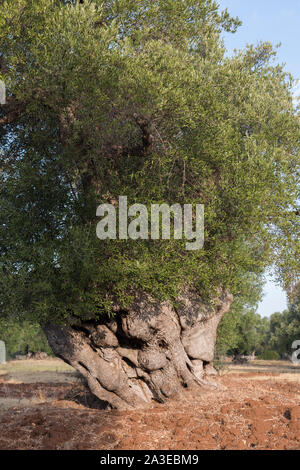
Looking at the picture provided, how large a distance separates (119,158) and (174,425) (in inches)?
332

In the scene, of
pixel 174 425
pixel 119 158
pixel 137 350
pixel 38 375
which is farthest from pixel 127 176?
pixel 38 375

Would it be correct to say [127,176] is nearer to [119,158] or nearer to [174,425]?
[119,158]

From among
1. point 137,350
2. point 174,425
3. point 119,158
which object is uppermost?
point 119,158

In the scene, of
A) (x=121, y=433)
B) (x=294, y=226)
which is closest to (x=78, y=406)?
(x=121, y=433)

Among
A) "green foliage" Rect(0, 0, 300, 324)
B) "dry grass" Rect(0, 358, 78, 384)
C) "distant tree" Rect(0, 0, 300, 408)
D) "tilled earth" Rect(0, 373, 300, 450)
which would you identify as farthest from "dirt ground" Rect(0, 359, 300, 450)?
"dry grass" Rect(0, 358, 78, 384)

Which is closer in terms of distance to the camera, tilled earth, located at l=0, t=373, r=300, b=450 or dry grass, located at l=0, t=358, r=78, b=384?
tilled earth, located at l=0, t=373, r=300, b=450

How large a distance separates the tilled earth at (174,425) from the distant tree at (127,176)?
56.6 inches

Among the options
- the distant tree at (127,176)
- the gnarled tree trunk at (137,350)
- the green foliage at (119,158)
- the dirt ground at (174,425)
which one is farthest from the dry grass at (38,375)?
the green foliage at (119,158)

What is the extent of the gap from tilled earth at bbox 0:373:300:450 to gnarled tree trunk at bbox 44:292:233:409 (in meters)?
0.72

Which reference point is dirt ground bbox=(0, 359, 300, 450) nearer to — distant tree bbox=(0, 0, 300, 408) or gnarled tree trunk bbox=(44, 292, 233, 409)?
gnarled tree trunk bbox=(44, 292, 233, 409)

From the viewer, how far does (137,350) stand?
15.1 m

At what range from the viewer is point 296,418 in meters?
11.5

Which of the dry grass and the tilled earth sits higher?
the tilled earth

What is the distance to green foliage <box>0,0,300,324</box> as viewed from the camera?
39.1 feet
